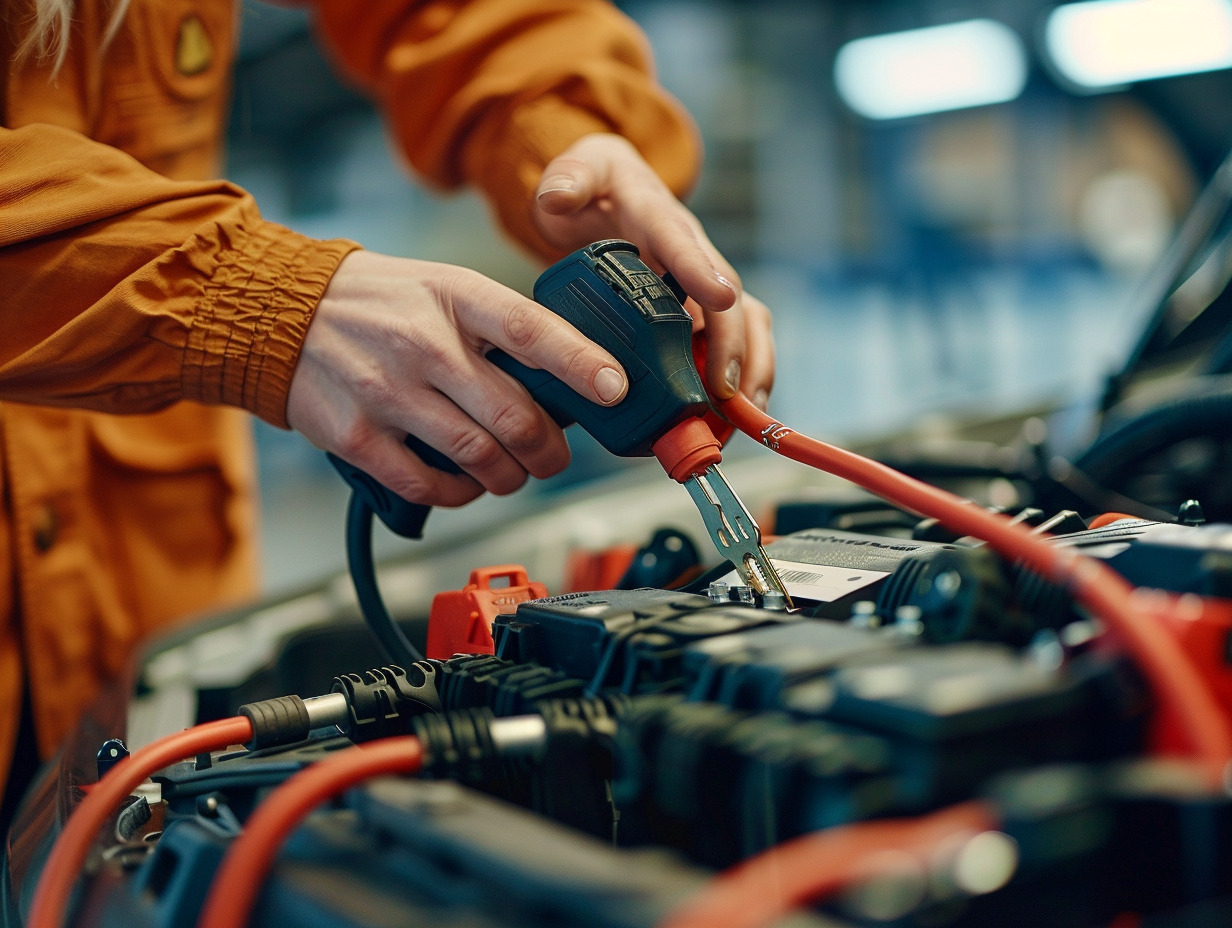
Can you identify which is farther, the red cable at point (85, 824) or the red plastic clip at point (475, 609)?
the red plastic clip at point (475, 609)

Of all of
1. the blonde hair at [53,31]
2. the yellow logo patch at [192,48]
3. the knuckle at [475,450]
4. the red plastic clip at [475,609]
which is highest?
the yellow logo patch at [192,48]

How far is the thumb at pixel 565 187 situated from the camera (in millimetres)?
776

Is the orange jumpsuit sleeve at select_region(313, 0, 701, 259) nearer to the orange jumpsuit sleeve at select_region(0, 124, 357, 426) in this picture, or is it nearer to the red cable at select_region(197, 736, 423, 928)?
the orange jumpsuit sleeve at select_region(0, 124, 357, 426)

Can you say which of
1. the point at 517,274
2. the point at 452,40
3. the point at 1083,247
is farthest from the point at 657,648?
the point at 1083,247

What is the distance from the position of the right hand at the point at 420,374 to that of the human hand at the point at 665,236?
0.13 meters

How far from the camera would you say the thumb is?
30.5 inches

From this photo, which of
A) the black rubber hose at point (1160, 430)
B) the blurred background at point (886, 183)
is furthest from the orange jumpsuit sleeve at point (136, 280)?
the blurred background at point (886, 183)

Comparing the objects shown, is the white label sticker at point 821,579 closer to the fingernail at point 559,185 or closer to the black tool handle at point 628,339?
the black tool handle at point 628,339

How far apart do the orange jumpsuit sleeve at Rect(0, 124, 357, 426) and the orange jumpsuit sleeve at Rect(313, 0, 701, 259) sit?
1.28ft

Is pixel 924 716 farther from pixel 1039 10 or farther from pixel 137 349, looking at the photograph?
pixel 1039 10

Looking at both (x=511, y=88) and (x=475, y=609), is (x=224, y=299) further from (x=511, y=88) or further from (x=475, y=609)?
(x=511, y=88)

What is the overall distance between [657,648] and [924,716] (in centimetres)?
15

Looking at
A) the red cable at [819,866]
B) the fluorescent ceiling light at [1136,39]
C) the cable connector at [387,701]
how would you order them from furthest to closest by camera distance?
the fluorescent ceiling light at [1136,39], the cable connector at [387,701], the red cable at [819,866]

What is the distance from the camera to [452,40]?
110cm
